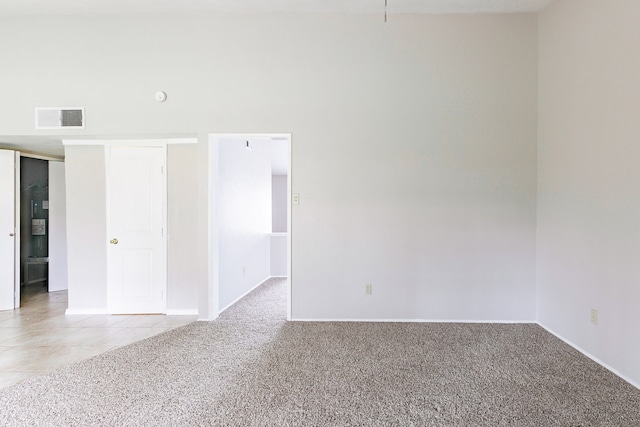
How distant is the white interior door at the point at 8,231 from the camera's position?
425 centimetres

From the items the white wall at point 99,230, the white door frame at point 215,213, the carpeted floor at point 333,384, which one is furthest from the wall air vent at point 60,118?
the carpeted floor at point 333,384

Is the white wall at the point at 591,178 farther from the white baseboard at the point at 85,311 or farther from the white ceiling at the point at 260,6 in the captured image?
the white baseboard at the point at 85,311

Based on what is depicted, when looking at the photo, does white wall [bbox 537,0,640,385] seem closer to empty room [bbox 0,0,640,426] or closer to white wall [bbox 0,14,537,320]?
empty room [bbox 0,0,640,426]

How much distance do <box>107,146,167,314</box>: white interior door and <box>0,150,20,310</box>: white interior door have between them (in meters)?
1.37

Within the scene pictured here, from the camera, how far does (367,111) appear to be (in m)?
3.73

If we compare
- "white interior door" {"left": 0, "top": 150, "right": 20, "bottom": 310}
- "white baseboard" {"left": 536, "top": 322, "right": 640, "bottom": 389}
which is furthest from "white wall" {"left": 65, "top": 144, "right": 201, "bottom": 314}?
"white baseboard" {"left": 536, "top": 322, "right": 640, "bottom": 389}

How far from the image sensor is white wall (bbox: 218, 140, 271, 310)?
4.23 m

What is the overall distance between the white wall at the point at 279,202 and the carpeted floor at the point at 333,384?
6741mm

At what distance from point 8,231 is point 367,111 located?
4789mm

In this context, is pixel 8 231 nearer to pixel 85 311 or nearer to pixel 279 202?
pixel 85 311

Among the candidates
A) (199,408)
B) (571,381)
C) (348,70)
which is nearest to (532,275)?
(571,381)

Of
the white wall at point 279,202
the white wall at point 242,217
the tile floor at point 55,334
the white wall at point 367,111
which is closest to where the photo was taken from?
the tile floor at point 55,334

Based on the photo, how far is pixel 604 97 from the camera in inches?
108

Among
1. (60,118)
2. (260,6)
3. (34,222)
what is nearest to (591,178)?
(260,6)
